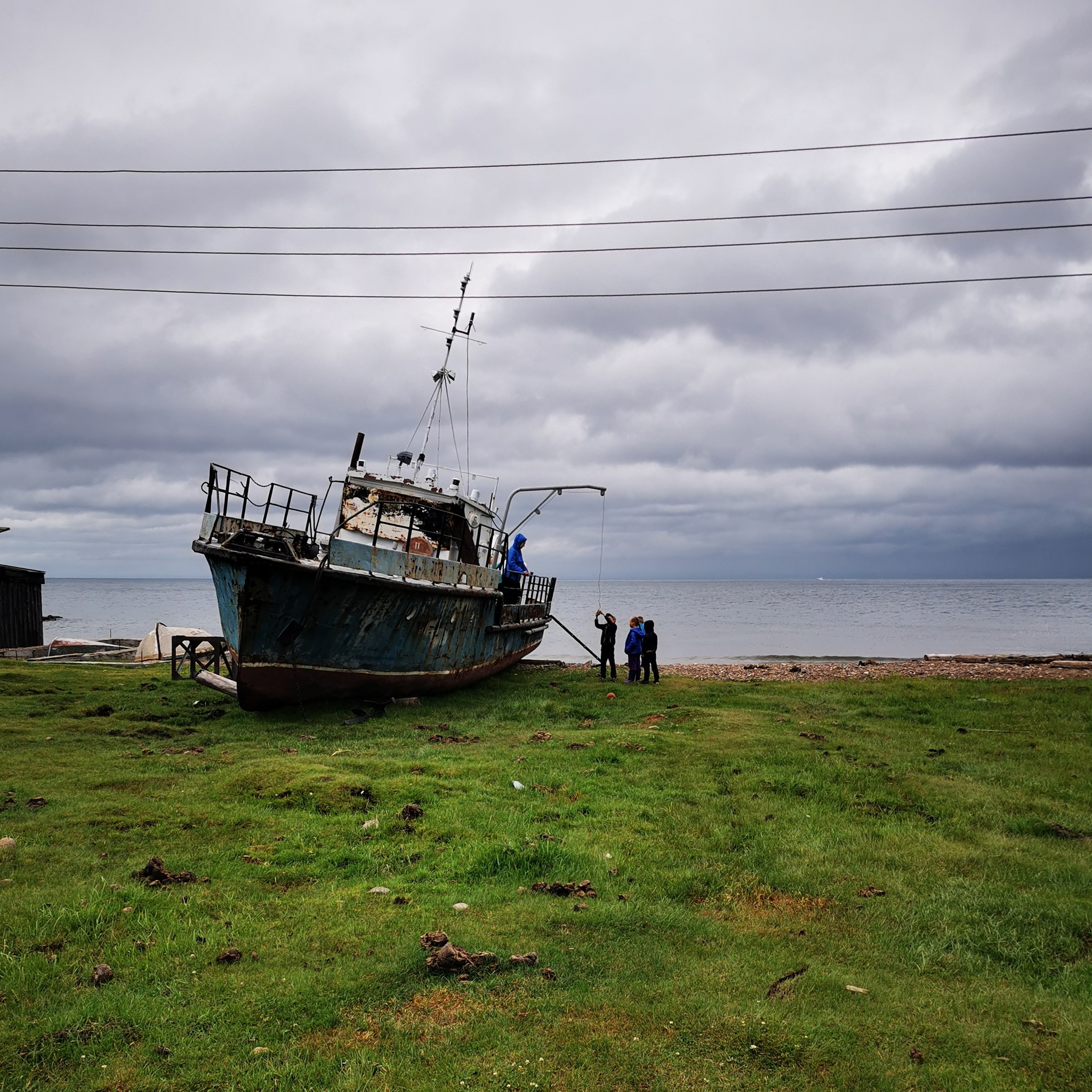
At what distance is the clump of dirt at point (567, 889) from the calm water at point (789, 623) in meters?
32.9

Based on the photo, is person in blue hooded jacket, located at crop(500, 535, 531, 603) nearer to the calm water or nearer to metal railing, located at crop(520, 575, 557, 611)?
metal railing, located at crop(520, 575, 557, 611)

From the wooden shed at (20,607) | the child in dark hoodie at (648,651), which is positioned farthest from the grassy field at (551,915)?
the wooden shed at (20,607)

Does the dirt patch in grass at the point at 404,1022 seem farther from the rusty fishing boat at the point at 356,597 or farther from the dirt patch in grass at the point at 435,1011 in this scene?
the rusty fishing boat at the point at 356,597

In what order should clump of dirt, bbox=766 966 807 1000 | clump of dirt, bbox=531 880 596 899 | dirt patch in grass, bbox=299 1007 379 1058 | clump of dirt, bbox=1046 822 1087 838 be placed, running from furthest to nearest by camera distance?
1. clump of dirt, bbox=1046 822 1087 838
2. clump of dirt, bbox=531 880 596 899
3. clump of dirt, bbox=766 966 807 1000
4. dirt patch in grass, bbox=299 1007 379 1058

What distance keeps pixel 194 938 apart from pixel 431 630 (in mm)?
10996

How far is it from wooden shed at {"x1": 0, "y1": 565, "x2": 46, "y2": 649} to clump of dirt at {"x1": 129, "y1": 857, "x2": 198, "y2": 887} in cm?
2422

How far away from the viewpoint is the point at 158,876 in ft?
19.9

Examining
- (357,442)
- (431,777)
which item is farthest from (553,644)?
(431,777)

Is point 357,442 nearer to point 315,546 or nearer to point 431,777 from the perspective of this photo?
point 315,546

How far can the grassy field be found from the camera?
13.3 feet

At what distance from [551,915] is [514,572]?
16.9 m

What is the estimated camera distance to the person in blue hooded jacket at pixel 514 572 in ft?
72.9

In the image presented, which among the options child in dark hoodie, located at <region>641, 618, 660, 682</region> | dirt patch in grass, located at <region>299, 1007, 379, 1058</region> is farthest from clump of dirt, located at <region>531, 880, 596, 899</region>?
child in dark hoodie, located at <region>641, 618, 660, 682</region>

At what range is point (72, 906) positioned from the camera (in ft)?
17.6
